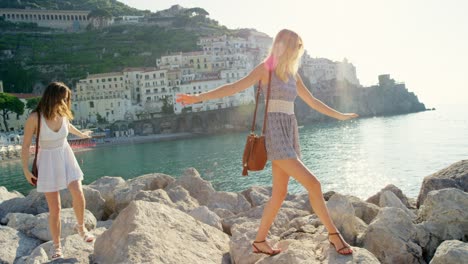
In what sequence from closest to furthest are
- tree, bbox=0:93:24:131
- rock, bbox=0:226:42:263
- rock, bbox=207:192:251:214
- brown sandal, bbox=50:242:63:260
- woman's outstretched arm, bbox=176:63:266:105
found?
woman's outstretched arm, bbox=176:63:266:105
brown sandal, bbox=50:242:63:260
rock, bbox=0:226:42:263
rock, bbox=207:192:251:214
tree, bbox=0:93:24:131

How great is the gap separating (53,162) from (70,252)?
3.14ft

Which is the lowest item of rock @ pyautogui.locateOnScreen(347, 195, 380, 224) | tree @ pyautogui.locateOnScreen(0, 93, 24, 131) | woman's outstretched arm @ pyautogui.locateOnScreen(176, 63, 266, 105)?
rock @ pyautogui.locateOnScreen(347, 195, 380, 224)

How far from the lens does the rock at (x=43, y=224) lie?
18.7 ft

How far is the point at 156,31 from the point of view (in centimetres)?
12281

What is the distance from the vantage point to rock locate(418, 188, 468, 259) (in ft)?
16.4

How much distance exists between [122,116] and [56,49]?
38227mm

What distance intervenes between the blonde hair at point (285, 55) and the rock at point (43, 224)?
3.51 metres

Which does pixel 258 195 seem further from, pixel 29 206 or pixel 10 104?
pixel 10 104

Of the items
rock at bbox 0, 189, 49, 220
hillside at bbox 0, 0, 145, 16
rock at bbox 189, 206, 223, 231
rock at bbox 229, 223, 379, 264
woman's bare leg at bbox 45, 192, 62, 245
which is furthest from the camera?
hillside at bbox 0, 0, 145, 16

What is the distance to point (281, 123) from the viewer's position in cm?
389

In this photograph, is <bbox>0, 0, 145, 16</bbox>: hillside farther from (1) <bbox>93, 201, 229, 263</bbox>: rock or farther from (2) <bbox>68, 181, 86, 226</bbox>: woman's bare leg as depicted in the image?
(1) <bbox>93, 201, 229, 263</bbox>: rock

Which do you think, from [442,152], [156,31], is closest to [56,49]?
[156,31]

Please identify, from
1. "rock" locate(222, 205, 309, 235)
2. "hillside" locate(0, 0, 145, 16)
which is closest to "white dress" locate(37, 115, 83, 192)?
"rock" locate(222, 205, 309, 235)

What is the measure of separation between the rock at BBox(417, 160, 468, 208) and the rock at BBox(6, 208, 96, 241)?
5.40 m
